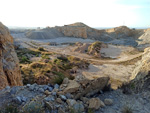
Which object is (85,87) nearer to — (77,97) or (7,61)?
(77,97)

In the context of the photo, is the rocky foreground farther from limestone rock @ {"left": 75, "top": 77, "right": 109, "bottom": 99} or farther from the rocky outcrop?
the rocky outcrop

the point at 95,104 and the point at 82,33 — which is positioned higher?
the point at 82,33

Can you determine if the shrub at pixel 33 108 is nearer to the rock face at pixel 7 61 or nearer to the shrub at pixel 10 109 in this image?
the shrub at pixel 10 109

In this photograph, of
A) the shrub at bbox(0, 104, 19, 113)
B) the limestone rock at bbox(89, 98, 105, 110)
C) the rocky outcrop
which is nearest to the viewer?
the shrub at bbox(0, 104, 19, 113)

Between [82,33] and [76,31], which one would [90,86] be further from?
[76,31]

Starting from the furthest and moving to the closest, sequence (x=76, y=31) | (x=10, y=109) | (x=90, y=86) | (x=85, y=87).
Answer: (x=76, y=31) < (x=90, y=86) < (x=85, y=87) < (x=10, y=109)

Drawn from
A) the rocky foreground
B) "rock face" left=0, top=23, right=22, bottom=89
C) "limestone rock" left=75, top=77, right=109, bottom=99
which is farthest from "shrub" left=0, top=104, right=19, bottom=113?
"rock face" left=0, top=23, right=22, bottom=89

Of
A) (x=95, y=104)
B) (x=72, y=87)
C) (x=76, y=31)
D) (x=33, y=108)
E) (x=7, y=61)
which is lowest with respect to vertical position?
(x=95, y=104)

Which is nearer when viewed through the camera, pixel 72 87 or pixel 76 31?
pixel 72 87

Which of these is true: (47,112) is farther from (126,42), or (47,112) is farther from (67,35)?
(67,35)

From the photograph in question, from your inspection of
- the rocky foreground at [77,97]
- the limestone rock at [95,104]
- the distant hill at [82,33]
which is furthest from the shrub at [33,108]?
the distant hill at [82,33]

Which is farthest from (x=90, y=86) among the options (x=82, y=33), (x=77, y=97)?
(x=82, y=33)

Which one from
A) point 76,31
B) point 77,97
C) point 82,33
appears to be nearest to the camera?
point 77,97

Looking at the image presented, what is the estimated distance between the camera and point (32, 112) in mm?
3475
